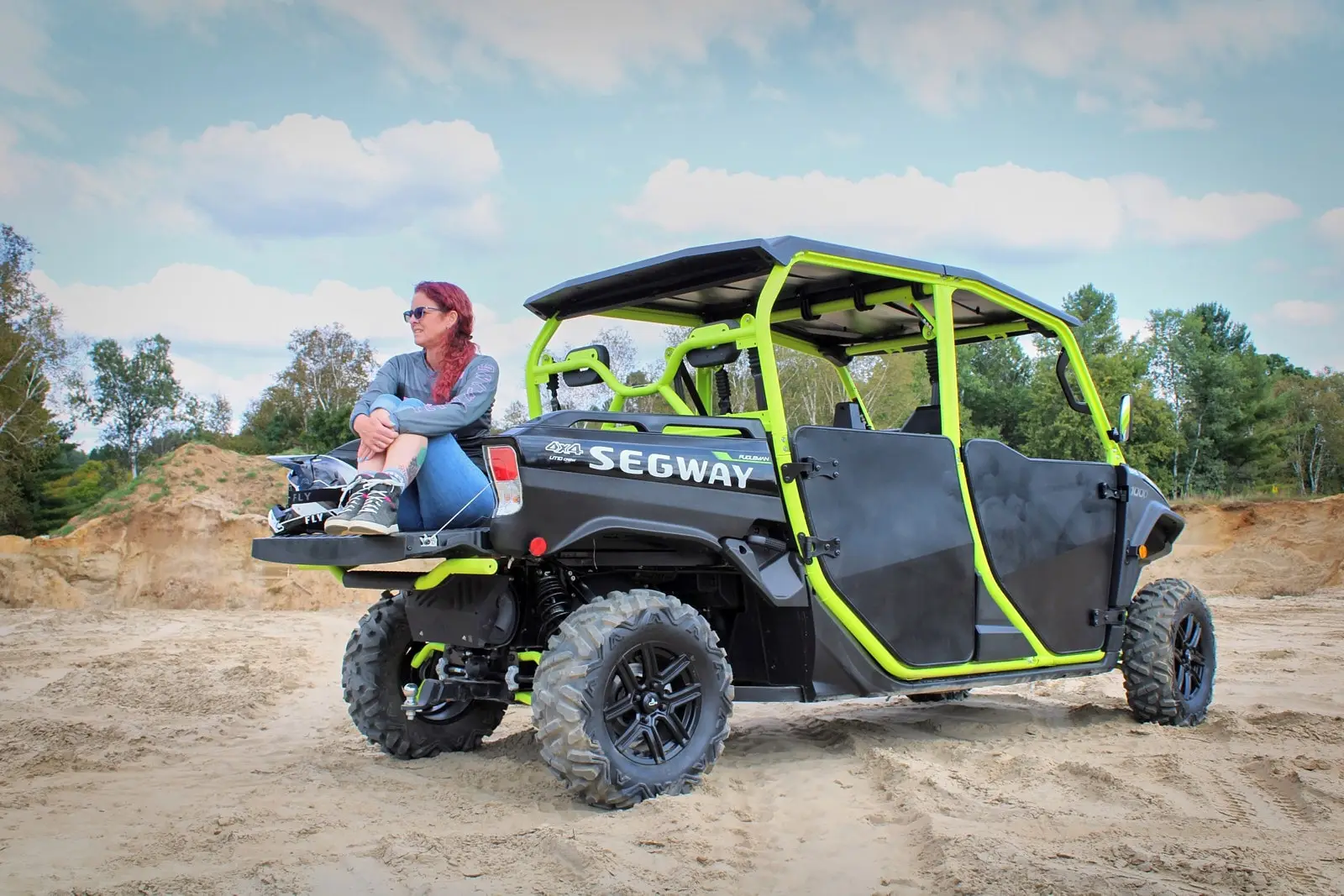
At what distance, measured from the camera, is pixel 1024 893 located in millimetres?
3328

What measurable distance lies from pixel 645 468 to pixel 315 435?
2643cm

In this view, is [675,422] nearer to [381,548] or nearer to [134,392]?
[381,548]

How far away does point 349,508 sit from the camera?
4.26m

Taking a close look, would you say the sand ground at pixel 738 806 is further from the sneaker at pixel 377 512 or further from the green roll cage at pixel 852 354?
the sneaker at pixel 377 512

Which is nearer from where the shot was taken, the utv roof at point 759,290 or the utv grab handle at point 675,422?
the utv grab handle at point 675,422

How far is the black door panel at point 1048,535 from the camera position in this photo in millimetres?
5828

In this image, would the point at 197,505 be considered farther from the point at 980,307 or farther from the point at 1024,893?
the point at 1024,893

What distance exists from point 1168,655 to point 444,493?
4530mm

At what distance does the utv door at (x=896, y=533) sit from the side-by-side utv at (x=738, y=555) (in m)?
0.01

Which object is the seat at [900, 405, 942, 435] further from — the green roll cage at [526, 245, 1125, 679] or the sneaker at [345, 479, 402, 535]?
the sneaker at [345, 479, 402, 535]

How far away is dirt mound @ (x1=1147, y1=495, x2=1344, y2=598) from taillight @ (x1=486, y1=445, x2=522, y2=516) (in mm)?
16604

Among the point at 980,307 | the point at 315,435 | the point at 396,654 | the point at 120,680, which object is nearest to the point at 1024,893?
the point at 396,654

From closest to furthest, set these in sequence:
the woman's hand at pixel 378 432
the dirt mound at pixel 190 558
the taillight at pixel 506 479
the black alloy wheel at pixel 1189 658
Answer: the taillight at pixel 506 479
the woman's hand at pixel 378 432
the black alloy wheel at pixel 1189 658
the dirt mound at pixel 190 558

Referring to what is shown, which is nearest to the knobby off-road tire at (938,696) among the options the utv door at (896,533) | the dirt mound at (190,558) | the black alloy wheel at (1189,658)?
Result: the black alloy wheel at (1189,658)
